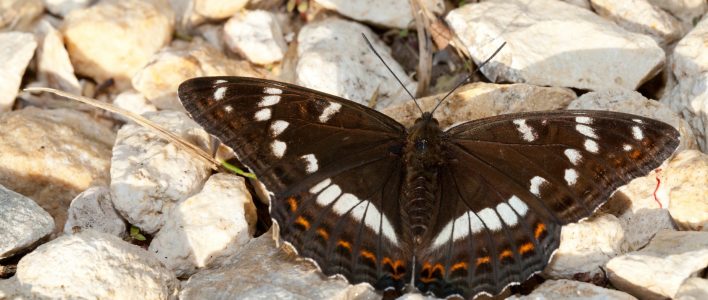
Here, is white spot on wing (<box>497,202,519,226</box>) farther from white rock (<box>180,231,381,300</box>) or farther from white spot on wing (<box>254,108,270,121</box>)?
white spot on wing (<box>254,108,270,121</box>)

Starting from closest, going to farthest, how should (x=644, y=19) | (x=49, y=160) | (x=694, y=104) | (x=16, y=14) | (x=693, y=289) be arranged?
(x=693, y=289) → (x=49, y=160) → (x=694, y=104) → (x=644, y=19) → (x=16, y=14)

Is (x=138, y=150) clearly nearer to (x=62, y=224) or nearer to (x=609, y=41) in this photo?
(x=62, y=224)

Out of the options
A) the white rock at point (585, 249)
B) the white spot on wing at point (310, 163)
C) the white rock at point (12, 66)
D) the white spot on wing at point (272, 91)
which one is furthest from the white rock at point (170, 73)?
the white rock at point (585, 249)

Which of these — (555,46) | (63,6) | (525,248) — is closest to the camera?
(525,248)

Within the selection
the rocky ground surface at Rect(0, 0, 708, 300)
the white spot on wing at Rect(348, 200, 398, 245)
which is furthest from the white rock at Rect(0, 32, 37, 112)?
the white spot on wing at Rect(348, 200, 398, 245)

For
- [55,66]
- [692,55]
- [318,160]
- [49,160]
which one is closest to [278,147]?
[318,160]

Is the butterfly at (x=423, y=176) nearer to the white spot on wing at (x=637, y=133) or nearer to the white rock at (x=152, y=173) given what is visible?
the white spot on wing at (x=637, y=133)

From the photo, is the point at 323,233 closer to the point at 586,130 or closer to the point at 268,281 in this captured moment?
the point at 268,281
